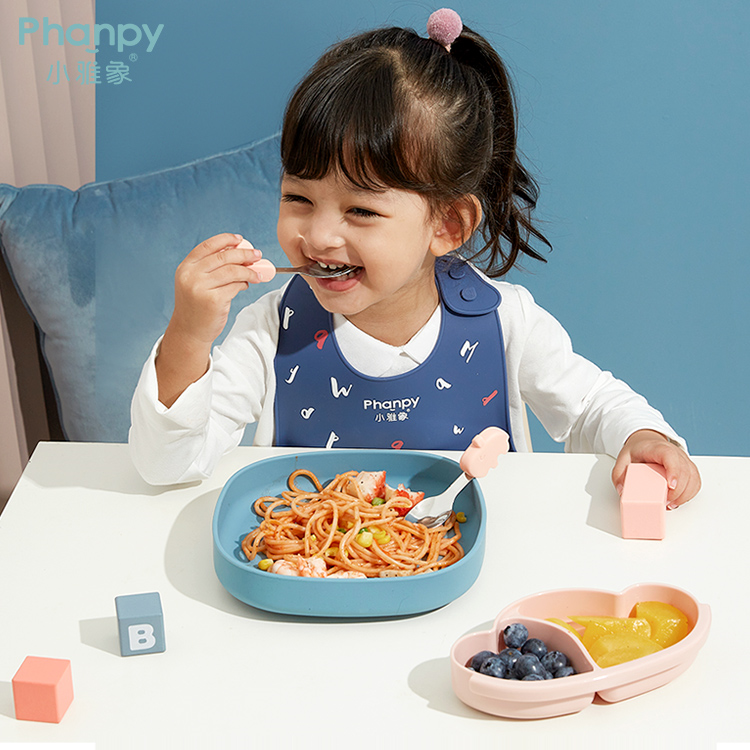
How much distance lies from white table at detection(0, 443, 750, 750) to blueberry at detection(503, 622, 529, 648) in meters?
0.06

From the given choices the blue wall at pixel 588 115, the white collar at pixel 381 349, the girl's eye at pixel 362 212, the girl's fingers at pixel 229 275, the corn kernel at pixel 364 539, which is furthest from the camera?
the blue wall at pixel 588 115

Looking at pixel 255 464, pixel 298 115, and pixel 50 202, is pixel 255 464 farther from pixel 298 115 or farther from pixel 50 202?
pixel 50 202

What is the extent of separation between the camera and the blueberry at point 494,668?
72cm

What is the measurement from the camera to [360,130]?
43.1 inches

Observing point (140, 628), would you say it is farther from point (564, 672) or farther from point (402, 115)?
point (402, 115)

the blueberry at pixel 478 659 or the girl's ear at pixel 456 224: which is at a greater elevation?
the girl's ear at pixel 456 224

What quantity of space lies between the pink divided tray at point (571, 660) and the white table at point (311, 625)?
0.02 meters

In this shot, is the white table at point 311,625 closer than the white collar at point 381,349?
Yes

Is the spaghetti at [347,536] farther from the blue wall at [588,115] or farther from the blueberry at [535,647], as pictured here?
the blue wall at [588,115]

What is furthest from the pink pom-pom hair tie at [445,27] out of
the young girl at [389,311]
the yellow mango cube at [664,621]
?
the yellow mango cube at [664,621]

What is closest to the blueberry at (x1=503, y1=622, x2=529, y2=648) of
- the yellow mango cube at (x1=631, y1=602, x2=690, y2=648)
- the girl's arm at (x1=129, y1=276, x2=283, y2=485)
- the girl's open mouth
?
the yellow mango cube at (x1=631, y1=602, x2=690, y2=648)

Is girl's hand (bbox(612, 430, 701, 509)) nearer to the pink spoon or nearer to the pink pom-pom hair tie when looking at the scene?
the pink spoon

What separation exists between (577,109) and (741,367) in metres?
0.74

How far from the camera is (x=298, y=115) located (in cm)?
113
